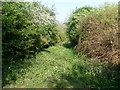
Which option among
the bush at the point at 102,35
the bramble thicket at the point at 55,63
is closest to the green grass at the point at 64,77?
the bramble thicket at the point at 55,63

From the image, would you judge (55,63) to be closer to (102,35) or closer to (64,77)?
(64,77)

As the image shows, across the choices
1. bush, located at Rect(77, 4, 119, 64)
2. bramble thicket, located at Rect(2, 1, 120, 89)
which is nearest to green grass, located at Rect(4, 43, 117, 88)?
bramble thicket, located at Rect(2, 1, 120, 89)

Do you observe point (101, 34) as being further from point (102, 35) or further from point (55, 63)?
point (55, 63)

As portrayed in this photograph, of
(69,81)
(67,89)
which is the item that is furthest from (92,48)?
(67,89)

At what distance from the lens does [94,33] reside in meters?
7.19

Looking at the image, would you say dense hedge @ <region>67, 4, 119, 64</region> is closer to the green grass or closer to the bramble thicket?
the bramble thicket

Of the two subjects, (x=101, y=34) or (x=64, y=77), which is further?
(x=101, y=34)

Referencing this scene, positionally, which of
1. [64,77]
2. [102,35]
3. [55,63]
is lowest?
[64,77]

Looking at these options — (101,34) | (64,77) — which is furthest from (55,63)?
(101,34)

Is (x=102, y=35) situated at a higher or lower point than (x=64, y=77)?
higher

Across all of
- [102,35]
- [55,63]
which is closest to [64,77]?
[55,63]

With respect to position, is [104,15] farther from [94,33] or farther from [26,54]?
[26,54]

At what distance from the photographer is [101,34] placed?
6582 mm

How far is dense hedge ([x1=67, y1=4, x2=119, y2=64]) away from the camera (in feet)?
19.4
